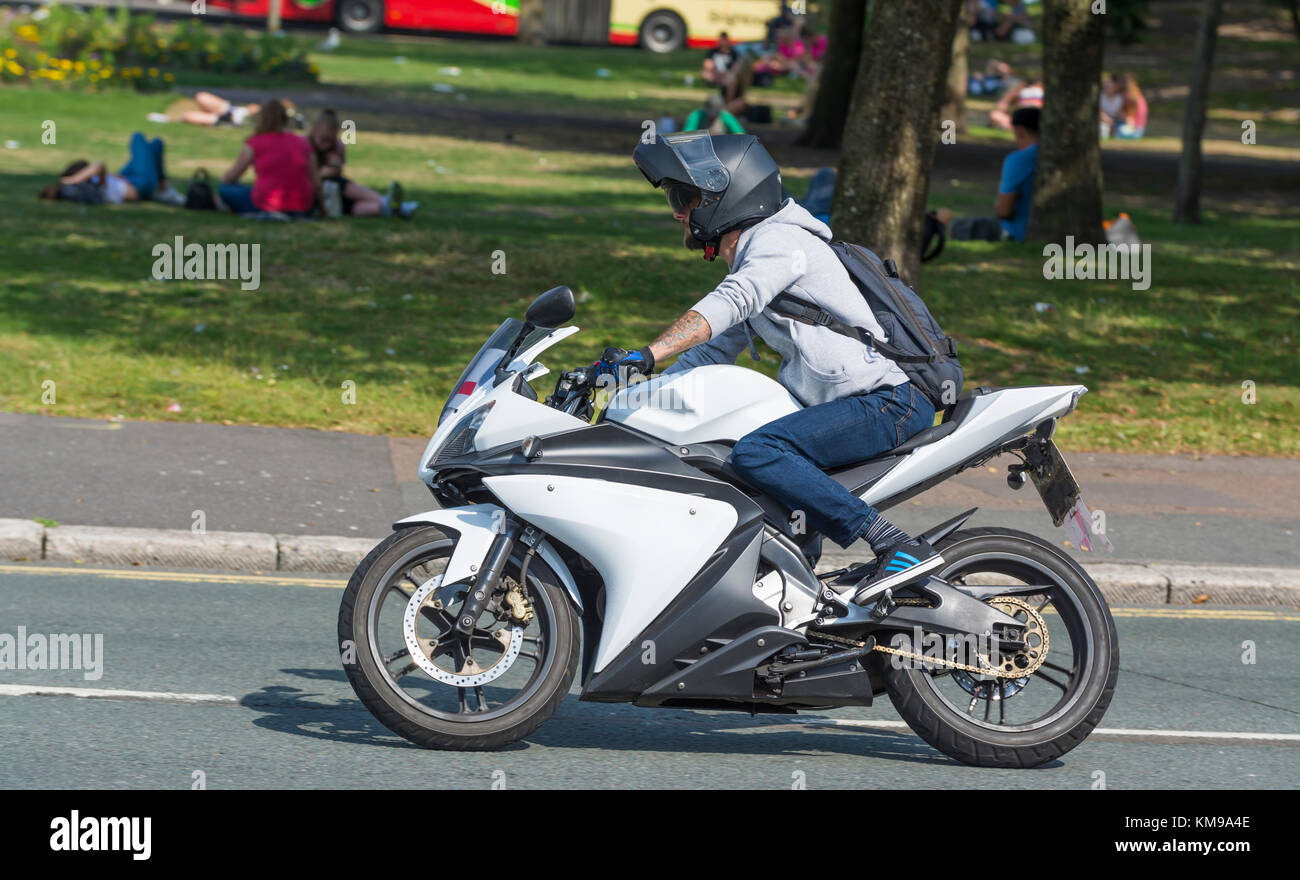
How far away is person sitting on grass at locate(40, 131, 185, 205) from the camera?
17562mm

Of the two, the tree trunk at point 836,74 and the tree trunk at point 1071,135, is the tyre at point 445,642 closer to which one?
the tree trunk at point 1071,135

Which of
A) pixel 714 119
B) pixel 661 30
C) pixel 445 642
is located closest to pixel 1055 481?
pixel 445 642

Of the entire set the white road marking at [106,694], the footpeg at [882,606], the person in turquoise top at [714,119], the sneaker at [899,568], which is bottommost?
the person in turquoise top at [714,119]

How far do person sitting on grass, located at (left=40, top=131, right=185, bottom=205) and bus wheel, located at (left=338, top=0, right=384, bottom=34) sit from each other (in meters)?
32.0

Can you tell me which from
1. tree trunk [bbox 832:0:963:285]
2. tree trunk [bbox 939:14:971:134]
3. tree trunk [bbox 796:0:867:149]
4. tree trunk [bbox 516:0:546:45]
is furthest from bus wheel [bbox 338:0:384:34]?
tree trunk [bbox 832:0:963:285]

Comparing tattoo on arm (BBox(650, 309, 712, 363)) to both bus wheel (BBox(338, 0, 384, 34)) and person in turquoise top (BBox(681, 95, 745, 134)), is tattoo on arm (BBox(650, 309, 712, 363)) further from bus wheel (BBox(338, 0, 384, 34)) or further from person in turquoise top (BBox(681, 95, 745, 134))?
bus wheel (BBox(338, 0, 384, 34))

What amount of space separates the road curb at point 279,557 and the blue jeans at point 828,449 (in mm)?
2975

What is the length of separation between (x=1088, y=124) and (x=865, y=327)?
1315 cm

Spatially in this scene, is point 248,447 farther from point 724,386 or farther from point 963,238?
point 963,238

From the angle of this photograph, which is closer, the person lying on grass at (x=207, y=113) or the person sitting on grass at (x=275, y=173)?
the person sitting on grass at (x=275, y=173)

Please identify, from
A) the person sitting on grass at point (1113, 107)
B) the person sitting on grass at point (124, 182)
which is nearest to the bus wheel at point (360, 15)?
the person sitting on grass at point (1113, 107)

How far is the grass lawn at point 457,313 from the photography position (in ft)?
37.5

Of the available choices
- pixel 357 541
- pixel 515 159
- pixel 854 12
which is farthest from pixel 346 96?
pixel 357 541

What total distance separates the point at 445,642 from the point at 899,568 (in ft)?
4.65
